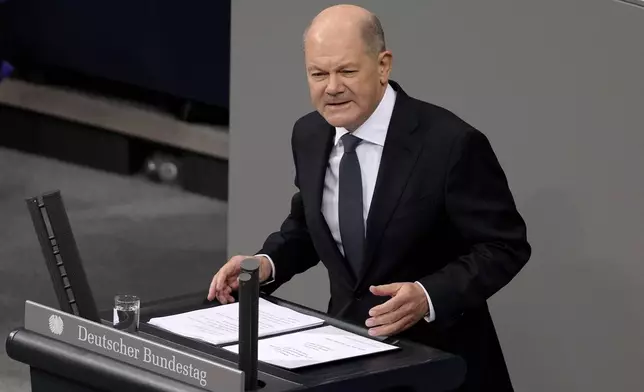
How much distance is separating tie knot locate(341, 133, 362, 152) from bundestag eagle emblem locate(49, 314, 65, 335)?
683mm

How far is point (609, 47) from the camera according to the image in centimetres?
325

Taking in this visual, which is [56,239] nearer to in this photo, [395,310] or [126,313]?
[126,313]

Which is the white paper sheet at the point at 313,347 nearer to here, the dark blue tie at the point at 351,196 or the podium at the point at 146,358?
the podium at the point at 146,358

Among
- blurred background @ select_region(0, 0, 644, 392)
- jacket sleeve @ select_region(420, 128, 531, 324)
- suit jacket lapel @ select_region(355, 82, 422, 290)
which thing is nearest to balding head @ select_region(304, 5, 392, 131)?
suit jacket lapel @ select_region(355, 82, 422, 290)

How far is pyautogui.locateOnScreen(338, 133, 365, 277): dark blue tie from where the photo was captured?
108 inches

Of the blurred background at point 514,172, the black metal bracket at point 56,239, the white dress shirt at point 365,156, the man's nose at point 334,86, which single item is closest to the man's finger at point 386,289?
the white dress shirt at point 365,156

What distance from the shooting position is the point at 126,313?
7.98 feet

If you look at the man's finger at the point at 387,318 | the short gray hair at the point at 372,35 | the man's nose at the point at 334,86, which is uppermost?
the short gray hair at the point at 372,35

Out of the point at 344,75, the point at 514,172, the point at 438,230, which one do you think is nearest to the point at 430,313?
the point at 438,230

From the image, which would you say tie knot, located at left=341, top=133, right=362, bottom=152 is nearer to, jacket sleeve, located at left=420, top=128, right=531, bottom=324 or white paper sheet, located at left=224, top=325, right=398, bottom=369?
jacket sleeve, located at left=420, top=128, right=531, bottom=324

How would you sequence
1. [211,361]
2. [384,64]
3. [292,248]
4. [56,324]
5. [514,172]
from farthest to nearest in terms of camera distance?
1. [514,172]
2. [292,248]
3. [384,64]
4. [56,324]
5. [211,361]

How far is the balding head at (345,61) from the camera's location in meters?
2.57

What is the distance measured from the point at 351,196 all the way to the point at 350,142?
0.10 metres

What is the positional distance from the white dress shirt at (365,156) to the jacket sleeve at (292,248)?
0.11 metres
